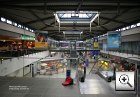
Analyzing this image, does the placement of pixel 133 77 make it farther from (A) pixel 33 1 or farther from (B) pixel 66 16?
(B) pixel 66 16

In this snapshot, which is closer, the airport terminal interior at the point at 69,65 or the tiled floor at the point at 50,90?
the tiled floor at the point at 50,90

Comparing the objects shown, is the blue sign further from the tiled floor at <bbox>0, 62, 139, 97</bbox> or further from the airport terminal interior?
the tiled floor at <bbox>0, 62, 139, 97</bbox>

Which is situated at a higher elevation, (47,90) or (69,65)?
(69,65)

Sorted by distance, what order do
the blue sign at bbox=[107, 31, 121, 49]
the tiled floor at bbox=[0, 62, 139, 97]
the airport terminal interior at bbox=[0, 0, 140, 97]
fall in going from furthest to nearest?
1. the blue sign at bbox=[107, 31, 121, 49]
2. the airport terminal interior at bbox=[0, 0, 140, 97]
3. the tiled floor at bbox=[0, 62, 139, 97]

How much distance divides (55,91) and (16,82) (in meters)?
2.42

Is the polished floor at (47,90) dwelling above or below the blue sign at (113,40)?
below

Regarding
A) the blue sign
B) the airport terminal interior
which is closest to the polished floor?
the airport terminal interior

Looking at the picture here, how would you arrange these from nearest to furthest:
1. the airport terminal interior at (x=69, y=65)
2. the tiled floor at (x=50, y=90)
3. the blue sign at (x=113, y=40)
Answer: the tiled floor at (x=50, y=90) < the airport terminal interior at (x=69, y=65) < the blue sign at (x=113, y=40)

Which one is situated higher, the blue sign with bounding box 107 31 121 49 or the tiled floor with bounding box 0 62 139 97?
the blue sign with bounding box 107 31 121 49

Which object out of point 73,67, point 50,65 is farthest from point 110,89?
point 50,65

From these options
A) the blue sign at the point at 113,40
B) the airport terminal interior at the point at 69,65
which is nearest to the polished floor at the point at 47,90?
the airport terminal interior at the point at 69,65

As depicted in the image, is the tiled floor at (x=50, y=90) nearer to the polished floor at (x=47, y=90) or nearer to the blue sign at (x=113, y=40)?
the polished floor at (x=47, y=90)

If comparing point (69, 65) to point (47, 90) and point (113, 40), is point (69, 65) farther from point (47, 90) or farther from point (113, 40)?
point (113, 40)

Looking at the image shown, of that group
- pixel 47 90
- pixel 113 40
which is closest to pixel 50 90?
pixel 47 90
